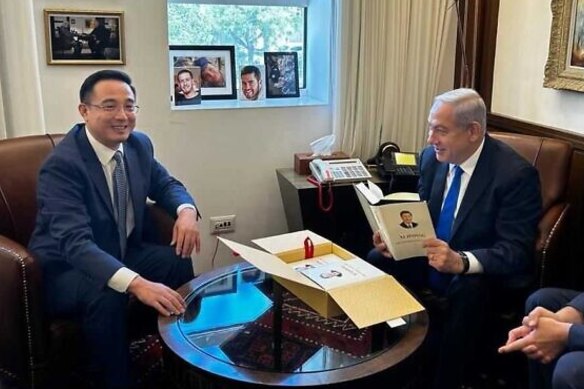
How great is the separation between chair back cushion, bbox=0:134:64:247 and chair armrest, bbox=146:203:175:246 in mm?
429

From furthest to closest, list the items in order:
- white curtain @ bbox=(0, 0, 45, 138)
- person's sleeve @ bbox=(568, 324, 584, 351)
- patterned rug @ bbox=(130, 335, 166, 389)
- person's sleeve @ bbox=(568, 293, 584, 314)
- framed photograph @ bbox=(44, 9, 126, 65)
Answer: framed photograph @ bbox=(44, 9, 126, 65)
white curtain @ bbox=(0, 0, 45, 138)
patterned rug @ bbox=(130, 335, 166, 389)
person's sleeve @ bbox=(568, 293, 584, 314)
person's sleeve @ bbox=(568, 324, 584, 351)

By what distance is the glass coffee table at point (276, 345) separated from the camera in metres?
1.64

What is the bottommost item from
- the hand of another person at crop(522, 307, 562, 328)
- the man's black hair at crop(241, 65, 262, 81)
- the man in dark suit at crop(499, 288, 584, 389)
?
the man in dark suit at crop(499, 288, 584, 389)

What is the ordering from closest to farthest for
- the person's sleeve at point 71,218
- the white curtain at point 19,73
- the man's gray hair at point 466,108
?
the person's sleeve at point 71,218, the man's gray hair at point 466,108, the white curtain at point 19,73

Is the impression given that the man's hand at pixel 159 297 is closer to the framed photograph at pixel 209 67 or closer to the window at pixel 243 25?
the framed photograph at pixel 209 67

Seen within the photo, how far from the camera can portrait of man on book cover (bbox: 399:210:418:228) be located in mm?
2119

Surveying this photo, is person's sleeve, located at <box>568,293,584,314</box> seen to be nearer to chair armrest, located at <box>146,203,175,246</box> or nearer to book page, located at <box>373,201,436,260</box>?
book page, located at <box>373,201,436,260</box>

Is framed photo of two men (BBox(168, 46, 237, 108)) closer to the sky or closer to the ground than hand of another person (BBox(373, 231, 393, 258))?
closer to the sky

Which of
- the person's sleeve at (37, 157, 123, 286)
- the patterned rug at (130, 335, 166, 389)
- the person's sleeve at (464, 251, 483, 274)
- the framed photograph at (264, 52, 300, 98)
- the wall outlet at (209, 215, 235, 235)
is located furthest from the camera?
the framed photograph at (264, 52, 300, 98)

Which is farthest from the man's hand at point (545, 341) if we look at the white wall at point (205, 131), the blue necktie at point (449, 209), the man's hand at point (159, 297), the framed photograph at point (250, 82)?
the framed photograph at point (250, 82)

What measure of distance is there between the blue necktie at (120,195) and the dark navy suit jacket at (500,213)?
1.18m

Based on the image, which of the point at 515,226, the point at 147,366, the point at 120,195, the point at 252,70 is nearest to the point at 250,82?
the point at 252,70

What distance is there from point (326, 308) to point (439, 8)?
6.45ft

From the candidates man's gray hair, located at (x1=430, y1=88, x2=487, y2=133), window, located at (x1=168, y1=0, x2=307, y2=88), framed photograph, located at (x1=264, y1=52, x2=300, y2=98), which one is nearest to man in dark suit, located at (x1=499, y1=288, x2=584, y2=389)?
man's gray hair, located at (x1=430, y1=88, x2=487, y2=133)
